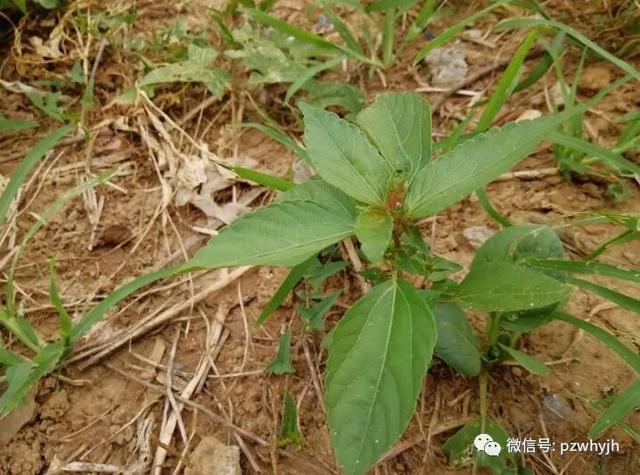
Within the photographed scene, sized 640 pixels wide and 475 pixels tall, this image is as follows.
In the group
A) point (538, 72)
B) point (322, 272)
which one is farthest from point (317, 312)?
point (538, 72)

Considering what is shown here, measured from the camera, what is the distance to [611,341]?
1.22 m

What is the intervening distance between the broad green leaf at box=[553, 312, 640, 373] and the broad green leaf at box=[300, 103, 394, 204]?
567mm

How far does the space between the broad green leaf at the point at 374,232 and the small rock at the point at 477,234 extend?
2.13 feet

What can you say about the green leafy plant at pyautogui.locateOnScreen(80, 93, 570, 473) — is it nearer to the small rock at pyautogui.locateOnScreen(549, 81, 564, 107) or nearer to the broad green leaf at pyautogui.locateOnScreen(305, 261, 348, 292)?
the broad green leaf at pyautogui.locateOnScreen(305, 261, 348, 292)

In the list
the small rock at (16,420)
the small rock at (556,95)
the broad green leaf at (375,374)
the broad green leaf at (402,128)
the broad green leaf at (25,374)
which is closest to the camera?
the broad green leaf at (375,374)

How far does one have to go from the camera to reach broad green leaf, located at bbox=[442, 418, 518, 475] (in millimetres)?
1230

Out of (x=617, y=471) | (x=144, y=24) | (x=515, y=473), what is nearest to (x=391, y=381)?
(x=515, y=473)

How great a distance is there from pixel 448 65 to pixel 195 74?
957 mm

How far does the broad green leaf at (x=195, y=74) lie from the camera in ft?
6.38

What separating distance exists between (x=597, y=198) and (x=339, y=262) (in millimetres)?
849

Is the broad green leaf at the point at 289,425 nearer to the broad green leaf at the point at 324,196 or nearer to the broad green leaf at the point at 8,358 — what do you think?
the broad green leaf at the point at 324,196

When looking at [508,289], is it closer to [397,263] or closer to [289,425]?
[397,263]

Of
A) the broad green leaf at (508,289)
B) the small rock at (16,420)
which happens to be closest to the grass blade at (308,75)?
the broad green leaf at (508,289)

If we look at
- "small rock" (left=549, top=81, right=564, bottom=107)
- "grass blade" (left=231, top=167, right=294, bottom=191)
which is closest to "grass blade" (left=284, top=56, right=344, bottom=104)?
"grass blade" (left=231, top=167, right=294, bottom=191)
